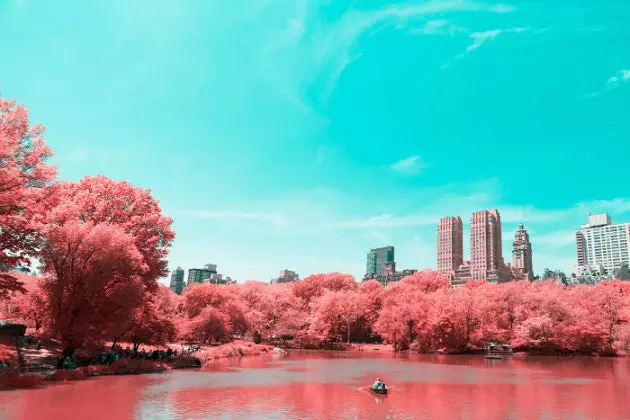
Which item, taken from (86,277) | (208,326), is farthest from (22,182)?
(208,326)

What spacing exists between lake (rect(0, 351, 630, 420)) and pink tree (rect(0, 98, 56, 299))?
9940 millimetres

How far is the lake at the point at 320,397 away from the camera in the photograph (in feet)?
80.1

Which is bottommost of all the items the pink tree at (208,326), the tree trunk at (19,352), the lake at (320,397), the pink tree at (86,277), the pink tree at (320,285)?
the lake at (320,397)

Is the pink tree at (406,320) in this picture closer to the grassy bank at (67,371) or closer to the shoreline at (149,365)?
the shoreline at (149,365)

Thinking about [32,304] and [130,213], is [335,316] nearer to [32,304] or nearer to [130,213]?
[130,213]

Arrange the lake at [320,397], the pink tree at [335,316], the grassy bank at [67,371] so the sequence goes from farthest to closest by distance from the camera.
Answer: the pink tree at [335,316]
the grassy bank at [67,371]
the lake at [320,397]

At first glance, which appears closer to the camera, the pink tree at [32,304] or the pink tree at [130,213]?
the pink tree at [32,304]

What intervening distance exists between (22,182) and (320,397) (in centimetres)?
2431

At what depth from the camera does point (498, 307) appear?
82.3m

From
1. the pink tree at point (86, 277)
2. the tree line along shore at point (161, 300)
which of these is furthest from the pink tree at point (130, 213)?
the pink tree at point (86, 277)

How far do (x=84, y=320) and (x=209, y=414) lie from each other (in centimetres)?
1996

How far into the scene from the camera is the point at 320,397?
3061 cm

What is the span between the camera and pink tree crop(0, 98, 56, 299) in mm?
31641

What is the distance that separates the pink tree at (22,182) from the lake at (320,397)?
9.94m
